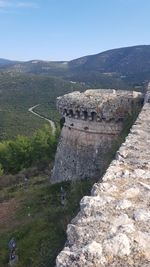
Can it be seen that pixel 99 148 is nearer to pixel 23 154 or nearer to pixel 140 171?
pixel 140 171

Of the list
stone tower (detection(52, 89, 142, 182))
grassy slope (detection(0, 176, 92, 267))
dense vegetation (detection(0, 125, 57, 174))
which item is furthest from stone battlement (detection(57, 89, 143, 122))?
dense vegetation (detection(0, 125, 57, 174))

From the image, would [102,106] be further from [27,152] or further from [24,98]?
[24,98]

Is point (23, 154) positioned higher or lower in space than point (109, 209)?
lower

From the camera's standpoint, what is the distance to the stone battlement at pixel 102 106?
13758 mm

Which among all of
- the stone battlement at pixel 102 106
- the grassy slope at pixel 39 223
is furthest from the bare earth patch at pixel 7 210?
the stone battlement at pixel 102 106

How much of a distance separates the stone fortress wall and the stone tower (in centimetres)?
766

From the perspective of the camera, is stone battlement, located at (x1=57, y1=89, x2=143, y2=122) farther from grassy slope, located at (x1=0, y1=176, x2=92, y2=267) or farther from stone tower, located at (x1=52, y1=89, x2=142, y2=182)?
grassy slope, located at (x1=0, y1=176, x2=92, y2=267)

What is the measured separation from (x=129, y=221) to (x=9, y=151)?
Answer: 123 feet

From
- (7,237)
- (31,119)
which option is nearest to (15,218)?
(7,237)

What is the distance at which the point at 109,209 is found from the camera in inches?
181

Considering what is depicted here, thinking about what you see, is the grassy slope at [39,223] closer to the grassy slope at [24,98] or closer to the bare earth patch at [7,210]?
the bare earth patch at [7,210]

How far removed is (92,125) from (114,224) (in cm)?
994

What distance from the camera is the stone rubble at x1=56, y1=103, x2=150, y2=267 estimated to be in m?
3.66

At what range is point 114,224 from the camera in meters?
4.25
